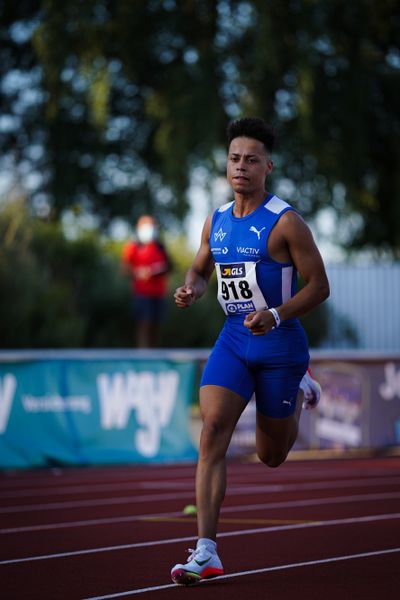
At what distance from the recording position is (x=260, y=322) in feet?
19.7

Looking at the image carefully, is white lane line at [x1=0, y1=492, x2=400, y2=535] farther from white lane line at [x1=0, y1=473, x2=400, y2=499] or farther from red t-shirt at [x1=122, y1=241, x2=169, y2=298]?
red t-shirt at [x1=122, y1=241, x2=169, y2=298]

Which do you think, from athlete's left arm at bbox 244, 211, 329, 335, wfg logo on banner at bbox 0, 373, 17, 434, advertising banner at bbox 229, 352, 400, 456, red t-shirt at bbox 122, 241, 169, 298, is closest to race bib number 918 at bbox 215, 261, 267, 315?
athlete's left arm at bbox 244, 211, 329, 335

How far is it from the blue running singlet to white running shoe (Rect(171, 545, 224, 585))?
0.81 metres

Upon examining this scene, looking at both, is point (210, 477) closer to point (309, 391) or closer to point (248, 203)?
point (309, 391)

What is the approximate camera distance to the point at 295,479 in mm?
12305

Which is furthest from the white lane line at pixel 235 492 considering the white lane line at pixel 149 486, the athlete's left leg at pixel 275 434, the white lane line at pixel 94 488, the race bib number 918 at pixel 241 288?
the race bib number 918 at pixel 241 288

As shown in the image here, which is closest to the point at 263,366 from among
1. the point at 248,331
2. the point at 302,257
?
the point at 248,331

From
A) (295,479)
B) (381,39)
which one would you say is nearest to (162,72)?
(381,39)

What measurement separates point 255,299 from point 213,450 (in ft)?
2.56

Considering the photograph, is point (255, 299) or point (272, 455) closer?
point (255, 299)

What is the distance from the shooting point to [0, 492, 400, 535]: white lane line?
8.59 m

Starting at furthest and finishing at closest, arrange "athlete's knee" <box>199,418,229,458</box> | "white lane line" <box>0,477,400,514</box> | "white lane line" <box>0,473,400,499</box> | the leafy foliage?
the leafy foliage → "white lane line" <box>0,473,400,499</box> → "white lane line" <box>0,477,400,514</box> → "athlete's knee" <box>199,418,229,458</box>

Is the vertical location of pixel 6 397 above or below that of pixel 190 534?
above

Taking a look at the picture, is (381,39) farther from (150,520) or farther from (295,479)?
(150,520)
